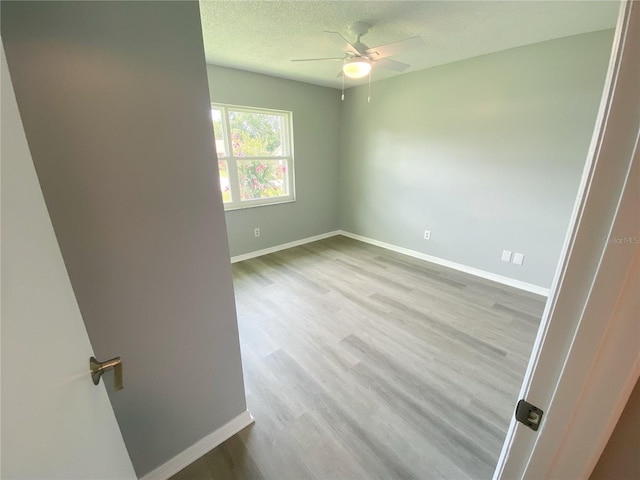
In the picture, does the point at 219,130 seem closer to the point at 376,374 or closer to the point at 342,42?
the point at 342,42

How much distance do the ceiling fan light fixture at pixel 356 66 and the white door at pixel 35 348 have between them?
2.20m

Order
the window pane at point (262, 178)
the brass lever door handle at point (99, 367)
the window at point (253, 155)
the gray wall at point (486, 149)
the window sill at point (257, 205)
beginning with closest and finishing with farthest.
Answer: the brass lever door handle at point (99, 367) < the gray wall at point (486, 149) < the window at point (253, 155) < the window sill at point (257, 205) < the window pane at point (262, 178)

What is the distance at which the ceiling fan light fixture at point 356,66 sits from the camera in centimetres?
218

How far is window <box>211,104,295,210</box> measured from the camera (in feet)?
11.1

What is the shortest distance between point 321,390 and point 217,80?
3374 mm

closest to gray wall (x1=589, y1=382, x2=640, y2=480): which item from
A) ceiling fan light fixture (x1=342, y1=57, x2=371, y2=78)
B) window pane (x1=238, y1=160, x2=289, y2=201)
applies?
ceiling fan light fixture (x1=342, y1=57, x2=371, y2=78)

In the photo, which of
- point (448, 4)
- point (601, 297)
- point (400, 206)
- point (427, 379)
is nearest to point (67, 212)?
point (601, 297)

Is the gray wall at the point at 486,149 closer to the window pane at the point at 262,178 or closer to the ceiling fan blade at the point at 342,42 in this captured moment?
the window pane at the point at 262,178

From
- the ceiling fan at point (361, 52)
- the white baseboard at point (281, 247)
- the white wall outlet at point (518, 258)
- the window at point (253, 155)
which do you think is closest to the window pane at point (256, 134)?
the window at point (253, 155)

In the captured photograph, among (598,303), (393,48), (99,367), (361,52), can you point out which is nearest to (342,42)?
(361,52)

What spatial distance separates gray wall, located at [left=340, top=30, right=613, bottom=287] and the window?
Result: 1184 mm

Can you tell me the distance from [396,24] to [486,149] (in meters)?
1.68

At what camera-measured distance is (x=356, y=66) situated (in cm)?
221

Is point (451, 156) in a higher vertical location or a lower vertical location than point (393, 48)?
lower
